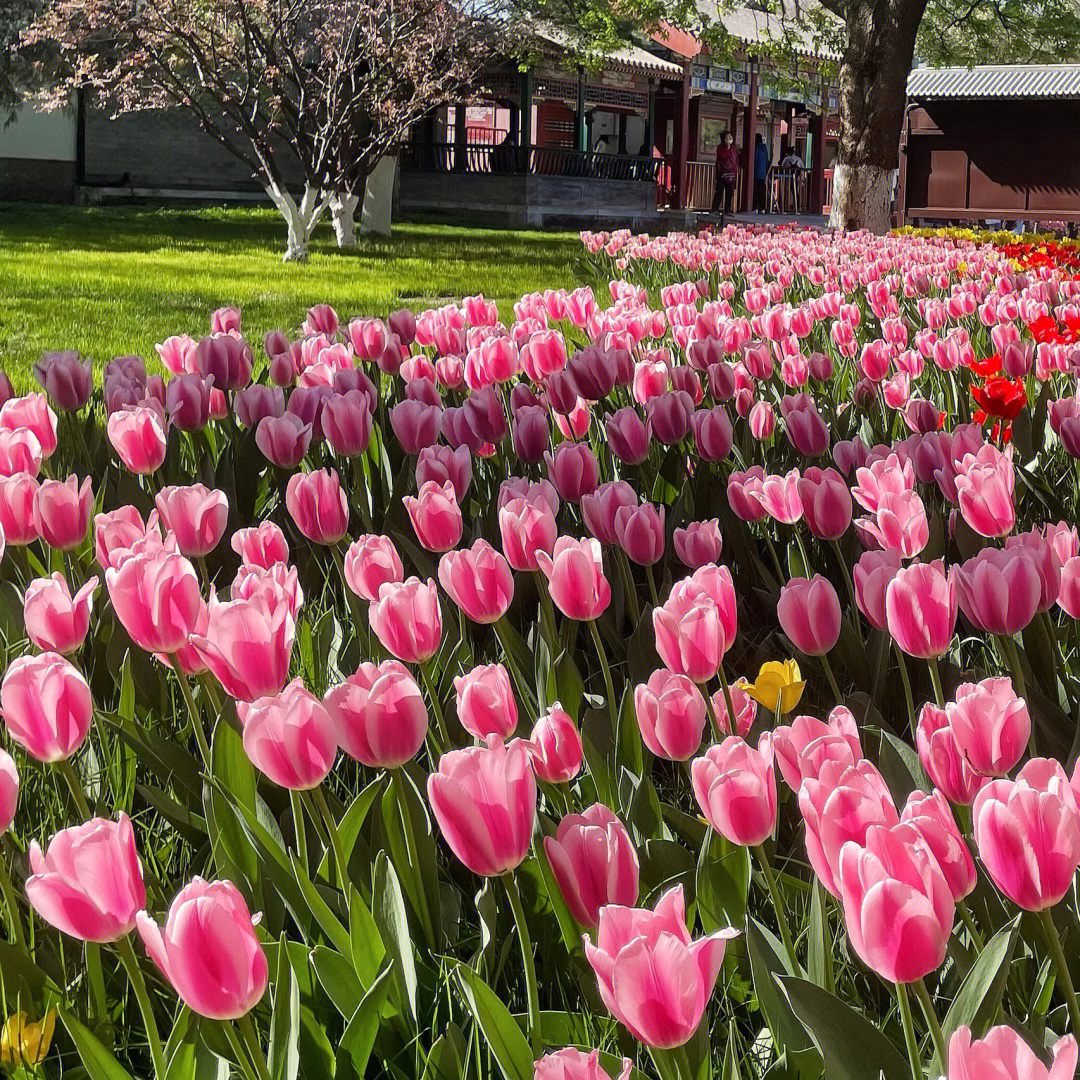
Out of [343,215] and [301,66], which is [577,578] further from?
[301,66]

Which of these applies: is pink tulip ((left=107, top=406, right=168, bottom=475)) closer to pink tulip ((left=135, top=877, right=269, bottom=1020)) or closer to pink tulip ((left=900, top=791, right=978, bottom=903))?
pink tulip ((left=135, top=877, right=269, bottom=1020))

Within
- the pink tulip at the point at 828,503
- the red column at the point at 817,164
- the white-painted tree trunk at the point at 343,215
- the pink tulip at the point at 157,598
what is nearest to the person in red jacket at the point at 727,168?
the red column at the point at 817,164

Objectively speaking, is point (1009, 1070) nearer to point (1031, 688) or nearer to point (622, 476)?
point (1031, 688)

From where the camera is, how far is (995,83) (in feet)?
72.2

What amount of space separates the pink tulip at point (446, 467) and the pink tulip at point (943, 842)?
1.38 meters

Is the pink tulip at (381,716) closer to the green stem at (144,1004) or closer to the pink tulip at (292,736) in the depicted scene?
the pink tulip at (292,736)

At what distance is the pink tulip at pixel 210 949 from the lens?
0.83m

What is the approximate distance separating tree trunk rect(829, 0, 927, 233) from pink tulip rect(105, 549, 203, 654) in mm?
14327

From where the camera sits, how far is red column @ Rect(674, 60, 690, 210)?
95.8 feet

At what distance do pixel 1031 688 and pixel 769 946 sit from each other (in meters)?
0.81

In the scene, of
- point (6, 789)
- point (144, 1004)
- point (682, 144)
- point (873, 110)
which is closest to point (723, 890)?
point (144, 1004)

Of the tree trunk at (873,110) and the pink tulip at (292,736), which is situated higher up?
the tree trunk at (873,110)

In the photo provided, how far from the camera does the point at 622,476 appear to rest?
3.19 metres

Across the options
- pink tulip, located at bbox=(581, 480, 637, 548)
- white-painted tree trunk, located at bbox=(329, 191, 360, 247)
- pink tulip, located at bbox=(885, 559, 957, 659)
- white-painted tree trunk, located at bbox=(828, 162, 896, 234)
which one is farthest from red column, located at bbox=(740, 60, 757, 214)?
pink tulip, located at bbox=(885, 559, 957, 659)
